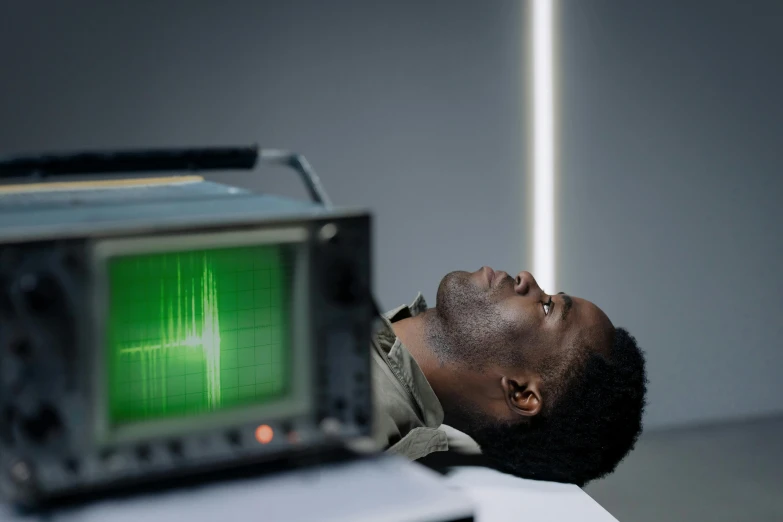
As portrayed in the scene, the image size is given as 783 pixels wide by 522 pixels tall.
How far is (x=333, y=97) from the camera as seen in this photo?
272 centimetres

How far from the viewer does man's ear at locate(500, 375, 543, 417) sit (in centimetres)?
163

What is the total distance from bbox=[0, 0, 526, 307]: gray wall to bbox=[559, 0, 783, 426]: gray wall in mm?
247

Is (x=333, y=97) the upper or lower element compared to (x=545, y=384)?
upper

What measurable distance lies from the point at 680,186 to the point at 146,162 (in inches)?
98.9

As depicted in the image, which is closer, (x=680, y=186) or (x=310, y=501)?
(x=310, y=501)

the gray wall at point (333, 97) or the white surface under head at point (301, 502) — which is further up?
the gray wall at point (333, 97)

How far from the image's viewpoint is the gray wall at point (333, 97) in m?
2.48

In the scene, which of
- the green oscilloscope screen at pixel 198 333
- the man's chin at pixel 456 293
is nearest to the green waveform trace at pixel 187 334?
the green oscilloscope screen at pixel 198 333

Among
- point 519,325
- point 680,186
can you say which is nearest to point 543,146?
point 680,186

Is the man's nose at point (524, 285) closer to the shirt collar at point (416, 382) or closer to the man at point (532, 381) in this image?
the man at point (532, 381)

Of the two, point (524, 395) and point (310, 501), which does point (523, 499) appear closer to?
point (524, 395)

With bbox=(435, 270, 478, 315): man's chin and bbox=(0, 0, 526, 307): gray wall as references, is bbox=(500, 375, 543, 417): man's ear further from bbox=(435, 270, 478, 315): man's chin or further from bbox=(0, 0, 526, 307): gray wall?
bbox=(0, 0, 526, 307): gray wall

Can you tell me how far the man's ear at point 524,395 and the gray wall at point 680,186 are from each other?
143 centimetres

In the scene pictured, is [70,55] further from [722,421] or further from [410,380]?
[722,421]
